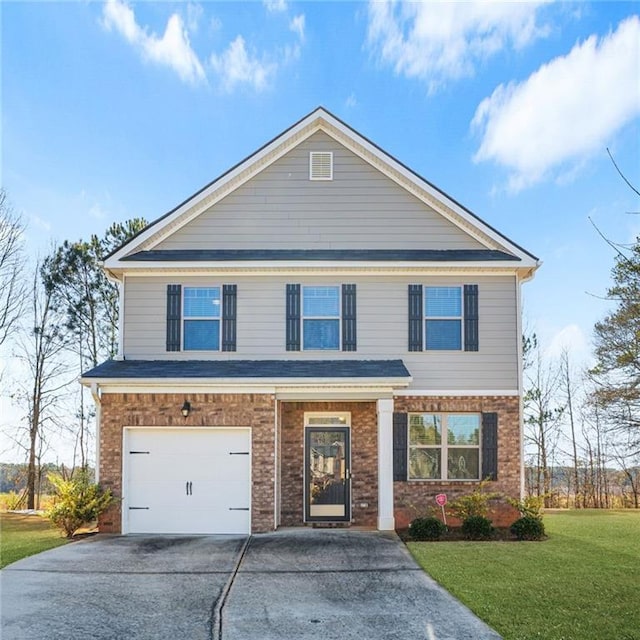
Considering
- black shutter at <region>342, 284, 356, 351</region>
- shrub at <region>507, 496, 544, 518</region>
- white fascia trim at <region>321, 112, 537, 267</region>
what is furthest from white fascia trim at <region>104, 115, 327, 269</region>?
shrub at <region>507, 496, 544, 518</region>

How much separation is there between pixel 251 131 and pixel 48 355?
34.1 ft

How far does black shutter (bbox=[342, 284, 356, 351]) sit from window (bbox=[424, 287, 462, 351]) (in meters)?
1.51

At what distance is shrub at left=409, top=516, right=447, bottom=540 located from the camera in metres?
11.9

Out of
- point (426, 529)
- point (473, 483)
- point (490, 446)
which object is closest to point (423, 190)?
point (490, 446)

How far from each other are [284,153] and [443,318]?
4.98 metres

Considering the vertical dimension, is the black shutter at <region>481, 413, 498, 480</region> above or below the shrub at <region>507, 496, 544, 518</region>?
above

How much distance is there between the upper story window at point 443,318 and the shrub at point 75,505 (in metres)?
6.78

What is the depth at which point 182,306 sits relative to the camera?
45.9 feet

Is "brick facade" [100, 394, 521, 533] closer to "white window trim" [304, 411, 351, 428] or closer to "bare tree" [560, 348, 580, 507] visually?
"white window trim" [304, 411, 351, 428]

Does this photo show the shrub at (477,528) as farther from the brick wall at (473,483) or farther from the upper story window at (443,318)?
the upper story window at (443,318)

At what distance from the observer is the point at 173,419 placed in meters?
12.8

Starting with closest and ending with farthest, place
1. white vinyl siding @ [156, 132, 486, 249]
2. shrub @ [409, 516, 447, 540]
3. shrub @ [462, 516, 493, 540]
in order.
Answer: shrub @ [409, 516, 447, 540]
shrub @ [462, 516, 493, 540]
white vinyl siding @ [156, 132, 486, 249]

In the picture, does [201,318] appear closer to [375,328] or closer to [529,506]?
[375,328]

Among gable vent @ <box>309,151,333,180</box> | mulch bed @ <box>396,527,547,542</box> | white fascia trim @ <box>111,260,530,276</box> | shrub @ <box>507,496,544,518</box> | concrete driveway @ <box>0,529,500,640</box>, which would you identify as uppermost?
gable vent @ <box>309,151,333,180</box>
